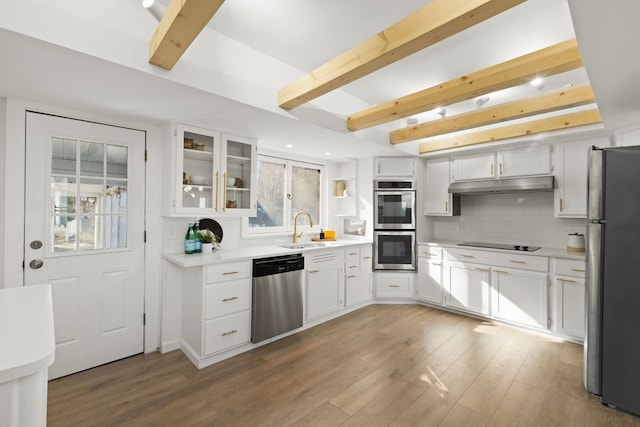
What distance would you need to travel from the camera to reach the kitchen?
5.90 feet

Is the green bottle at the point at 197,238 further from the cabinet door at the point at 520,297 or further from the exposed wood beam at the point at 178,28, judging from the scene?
the cabinet door at the point at 520,297

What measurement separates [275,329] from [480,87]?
279cm

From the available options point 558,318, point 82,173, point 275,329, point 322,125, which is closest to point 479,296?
point 558,318

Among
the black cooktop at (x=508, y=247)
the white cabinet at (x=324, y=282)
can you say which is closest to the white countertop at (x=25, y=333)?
the white cabinet at (x=324, y=282)

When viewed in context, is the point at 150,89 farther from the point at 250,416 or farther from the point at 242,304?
the point at 250,416

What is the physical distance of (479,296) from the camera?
368 cm

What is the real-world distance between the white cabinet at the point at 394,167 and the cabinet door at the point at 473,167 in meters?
0.58

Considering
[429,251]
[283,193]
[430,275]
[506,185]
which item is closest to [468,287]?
[430,275]

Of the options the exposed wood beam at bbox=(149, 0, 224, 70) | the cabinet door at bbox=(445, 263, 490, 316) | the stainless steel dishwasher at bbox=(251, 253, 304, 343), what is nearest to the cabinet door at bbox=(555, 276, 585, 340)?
the cabinet door at bbox=(445, 263, 490, 316)

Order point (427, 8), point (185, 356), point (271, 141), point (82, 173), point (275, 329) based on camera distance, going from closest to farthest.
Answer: point (427, 8), point (82, 173), point (185, 356), point (275, 329), point (271, 141)

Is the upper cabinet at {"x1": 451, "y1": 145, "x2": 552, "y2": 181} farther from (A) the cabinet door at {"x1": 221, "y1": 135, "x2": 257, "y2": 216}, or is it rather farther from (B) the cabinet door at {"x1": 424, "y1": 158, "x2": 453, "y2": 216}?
(A) the cabinet door at {"x1": 221, "y1": 135, "x2": 257, "y2": 216}

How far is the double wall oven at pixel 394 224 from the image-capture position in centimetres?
427

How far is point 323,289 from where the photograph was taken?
3582 millimetres

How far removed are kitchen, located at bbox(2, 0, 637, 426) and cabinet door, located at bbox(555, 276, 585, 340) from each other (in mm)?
735
